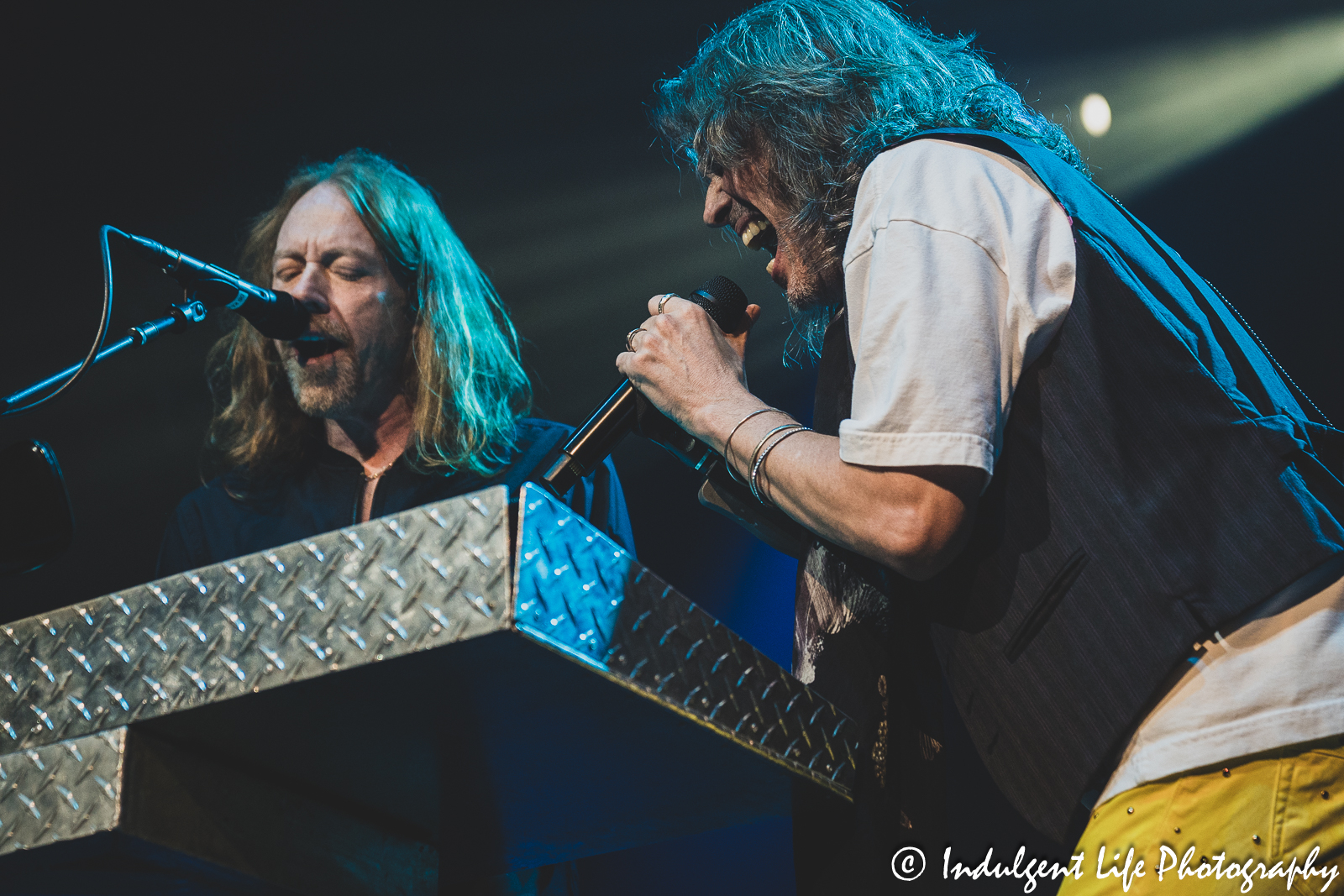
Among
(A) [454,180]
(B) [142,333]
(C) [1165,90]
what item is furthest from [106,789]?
(C) [1165,90]

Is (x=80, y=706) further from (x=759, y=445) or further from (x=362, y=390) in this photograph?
(x=362, y=390)

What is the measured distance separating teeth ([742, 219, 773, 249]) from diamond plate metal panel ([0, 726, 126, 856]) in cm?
117

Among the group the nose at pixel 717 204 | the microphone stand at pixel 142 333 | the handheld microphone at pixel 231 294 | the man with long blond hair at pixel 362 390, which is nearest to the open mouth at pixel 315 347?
the man with long blond hair at pixel 362 390

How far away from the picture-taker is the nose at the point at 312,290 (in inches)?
99.7

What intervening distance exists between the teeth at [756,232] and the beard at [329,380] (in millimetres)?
1255

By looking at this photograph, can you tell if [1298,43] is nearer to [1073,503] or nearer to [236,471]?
[1073,503]

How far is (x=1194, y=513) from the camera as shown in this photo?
0.97 meters

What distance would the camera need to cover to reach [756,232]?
1.64 metres

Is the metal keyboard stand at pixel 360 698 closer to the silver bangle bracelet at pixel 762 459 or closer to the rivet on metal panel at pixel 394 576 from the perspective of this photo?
the rivet on metal panel at pixel 394 576

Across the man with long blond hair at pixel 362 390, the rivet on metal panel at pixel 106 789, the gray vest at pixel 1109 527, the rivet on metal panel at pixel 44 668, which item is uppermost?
the man with long blond hair at pixel 362 390

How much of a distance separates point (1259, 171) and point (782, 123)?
190 centimetres

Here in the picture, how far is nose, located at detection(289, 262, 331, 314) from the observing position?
253cm

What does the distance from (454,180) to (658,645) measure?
2.67 metres

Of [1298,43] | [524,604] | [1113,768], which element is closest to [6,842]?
[524,604]
